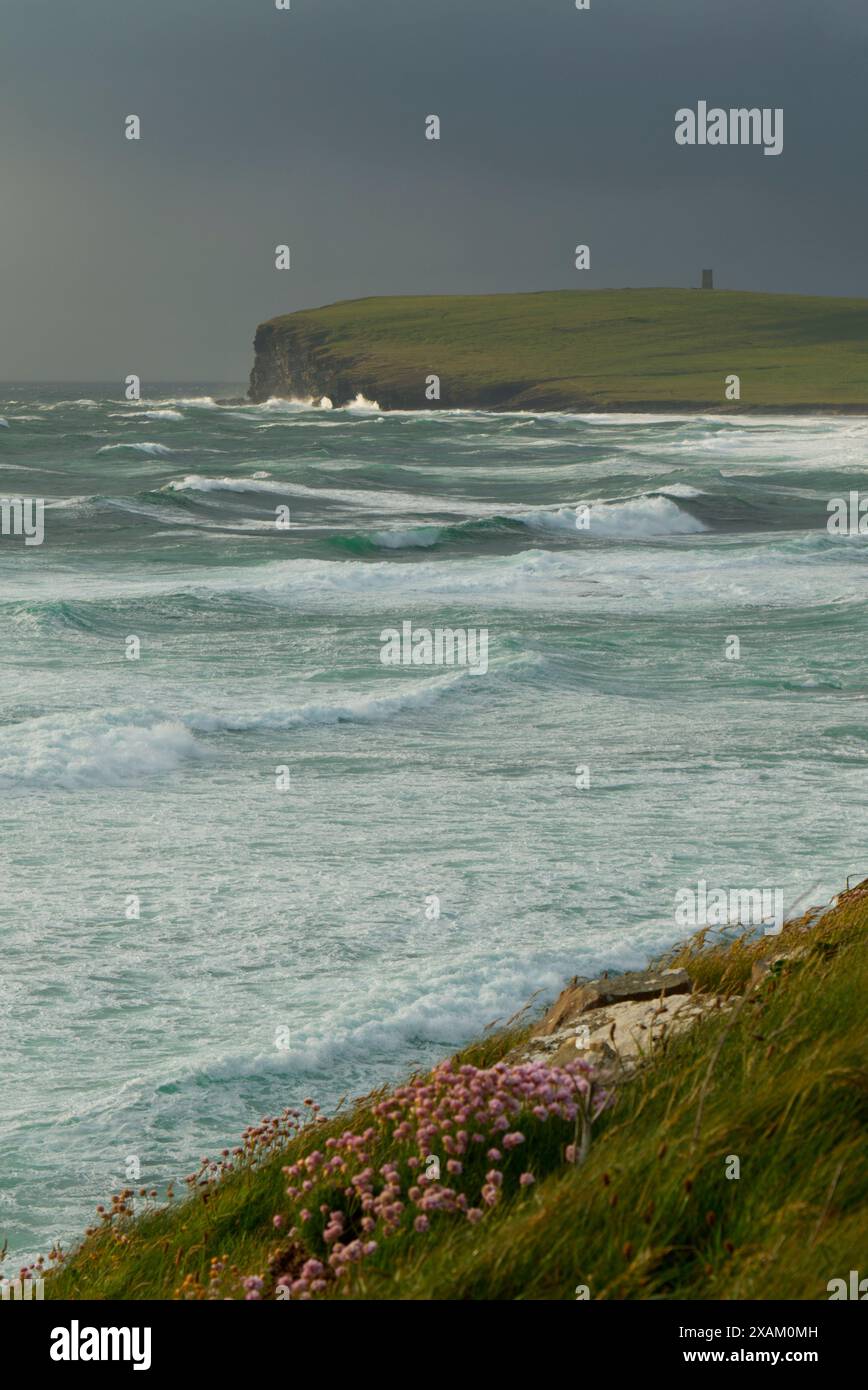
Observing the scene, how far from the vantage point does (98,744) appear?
13578 millimetres

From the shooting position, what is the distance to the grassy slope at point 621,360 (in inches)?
5748

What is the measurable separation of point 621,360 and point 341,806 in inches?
6624

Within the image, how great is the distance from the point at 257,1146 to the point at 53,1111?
153cm

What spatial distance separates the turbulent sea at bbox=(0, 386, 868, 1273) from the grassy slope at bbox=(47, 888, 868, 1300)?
1.20 meters

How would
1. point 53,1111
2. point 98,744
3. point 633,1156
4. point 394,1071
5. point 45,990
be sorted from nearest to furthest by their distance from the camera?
point 633,1156 → point 53,1111 → point 394,1071 → point 45,990 → point 98,744

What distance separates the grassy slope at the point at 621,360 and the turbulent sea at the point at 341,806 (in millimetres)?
108850

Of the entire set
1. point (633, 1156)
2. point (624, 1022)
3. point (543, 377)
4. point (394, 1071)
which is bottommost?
point (394, 1071)

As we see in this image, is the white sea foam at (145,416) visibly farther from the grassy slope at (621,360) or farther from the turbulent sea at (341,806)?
the turbulent sea at (341,806)

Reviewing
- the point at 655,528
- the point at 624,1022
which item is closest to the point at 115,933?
the point at 624,1022

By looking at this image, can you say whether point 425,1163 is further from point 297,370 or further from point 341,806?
point 297,370

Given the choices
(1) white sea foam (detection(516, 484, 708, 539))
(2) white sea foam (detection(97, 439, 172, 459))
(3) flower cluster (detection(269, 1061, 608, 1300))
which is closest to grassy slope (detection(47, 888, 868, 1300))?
(3) flower cluster (detection(269, 1061, 608, 1300))

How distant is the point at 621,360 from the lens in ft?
568

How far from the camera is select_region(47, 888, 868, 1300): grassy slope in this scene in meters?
3.18

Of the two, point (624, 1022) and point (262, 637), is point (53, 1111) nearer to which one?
point (624, 1022)
